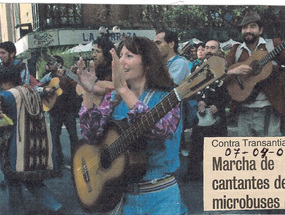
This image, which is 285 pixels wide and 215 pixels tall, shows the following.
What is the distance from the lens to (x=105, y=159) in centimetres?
392

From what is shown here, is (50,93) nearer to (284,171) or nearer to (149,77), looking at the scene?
(149,77)

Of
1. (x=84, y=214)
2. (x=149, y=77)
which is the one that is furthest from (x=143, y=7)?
(x=84, y=214)

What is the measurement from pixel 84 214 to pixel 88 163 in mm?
504

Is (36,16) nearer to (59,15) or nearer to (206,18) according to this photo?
(59,15)

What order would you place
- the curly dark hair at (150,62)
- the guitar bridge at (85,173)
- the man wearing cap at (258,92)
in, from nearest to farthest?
the curly dark hair at (150,62)
the guitar bridge at (85,173)
the man wearing cap at (258,92)

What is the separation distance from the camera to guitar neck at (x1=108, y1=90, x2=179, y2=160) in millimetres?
3678

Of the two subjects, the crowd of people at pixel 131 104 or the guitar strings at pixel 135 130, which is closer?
the guitar strings at pixel 135 130

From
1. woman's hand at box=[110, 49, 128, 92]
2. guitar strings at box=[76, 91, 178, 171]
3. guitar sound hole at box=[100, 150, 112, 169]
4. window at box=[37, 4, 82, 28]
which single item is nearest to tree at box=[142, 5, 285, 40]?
woman's hand at box=[110, 49, 128, 92]

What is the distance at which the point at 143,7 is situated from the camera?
399 centimetres

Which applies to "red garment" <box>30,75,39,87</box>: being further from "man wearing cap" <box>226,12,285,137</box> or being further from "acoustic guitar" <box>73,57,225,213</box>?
"man wearing cap" <box>226,12,285,137</box>

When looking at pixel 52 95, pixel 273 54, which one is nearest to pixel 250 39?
pixel 273 54

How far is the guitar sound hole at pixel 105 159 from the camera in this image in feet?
12.8

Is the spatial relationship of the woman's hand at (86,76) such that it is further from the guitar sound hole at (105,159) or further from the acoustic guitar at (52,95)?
the guitar sound hole at (105,159)
